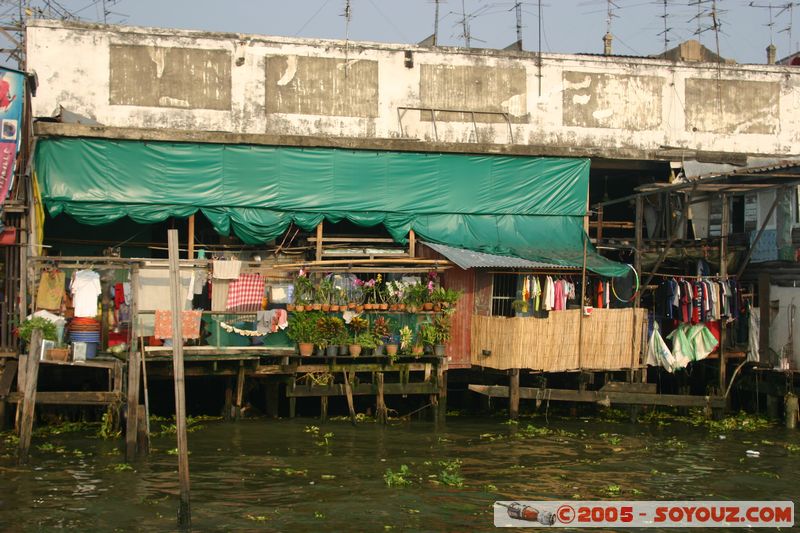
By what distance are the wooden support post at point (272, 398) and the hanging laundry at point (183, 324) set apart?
2.38 m

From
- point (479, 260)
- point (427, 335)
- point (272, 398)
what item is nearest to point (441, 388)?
point (427, 335)

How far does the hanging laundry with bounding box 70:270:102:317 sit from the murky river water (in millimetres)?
2474

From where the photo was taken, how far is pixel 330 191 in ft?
74.0

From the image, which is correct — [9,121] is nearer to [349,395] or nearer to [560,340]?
[349,395]

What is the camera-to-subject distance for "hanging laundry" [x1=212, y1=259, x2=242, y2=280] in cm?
2039

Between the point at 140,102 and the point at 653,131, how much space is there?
Result: 14782 mm

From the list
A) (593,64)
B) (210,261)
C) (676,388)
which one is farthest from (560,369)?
(593,64)

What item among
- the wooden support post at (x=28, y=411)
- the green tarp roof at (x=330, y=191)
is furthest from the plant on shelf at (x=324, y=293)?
the wooden support post at (x=28, y=411)

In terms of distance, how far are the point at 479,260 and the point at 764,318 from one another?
22.6 feet

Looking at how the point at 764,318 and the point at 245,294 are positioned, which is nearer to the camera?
the point at 245,294

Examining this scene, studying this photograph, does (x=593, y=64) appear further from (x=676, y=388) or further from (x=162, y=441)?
(x=162, y=441)

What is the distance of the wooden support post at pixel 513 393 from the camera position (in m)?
21.0

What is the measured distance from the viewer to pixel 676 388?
78.9ft

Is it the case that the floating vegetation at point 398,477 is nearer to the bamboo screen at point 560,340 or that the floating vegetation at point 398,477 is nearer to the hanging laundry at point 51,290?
the bamboo screen at point 560,340
